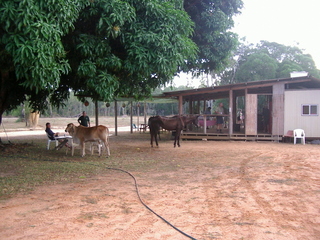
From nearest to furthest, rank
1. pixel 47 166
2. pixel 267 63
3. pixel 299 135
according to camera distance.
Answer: pixel 47 166, pixel 299 135, pixel 267 63

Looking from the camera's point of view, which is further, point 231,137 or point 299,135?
point 231,137

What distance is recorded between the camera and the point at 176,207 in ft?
15.7

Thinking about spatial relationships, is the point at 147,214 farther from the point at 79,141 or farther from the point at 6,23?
the point at 79,141

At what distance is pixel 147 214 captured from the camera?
446 centimetres

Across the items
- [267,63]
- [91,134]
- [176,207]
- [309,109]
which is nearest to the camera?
[176,207]

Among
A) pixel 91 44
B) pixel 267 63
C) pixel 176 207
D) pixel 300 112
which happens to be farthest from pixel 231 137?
pixel 267 63

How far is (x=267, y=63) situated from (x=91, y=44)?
908 inches

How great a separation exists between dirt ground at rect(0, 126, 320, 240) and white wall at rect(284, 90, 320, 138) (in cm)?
803

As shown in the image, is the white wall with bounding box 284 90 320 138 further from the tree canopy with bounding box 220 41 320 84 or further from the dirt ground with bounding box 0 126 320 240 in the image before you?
the tree canopy with bounding box 220 41 320 84

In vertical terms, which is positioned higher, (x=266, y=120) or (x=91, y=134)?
(x=266, y=120)

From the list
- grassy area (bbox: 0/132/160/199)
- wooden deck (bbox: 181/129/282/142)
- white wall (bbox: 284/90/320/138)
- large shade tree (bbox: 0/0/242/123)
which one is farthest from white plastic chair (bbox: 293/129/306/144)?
large shade tree (bbox: 0/0/242/123)

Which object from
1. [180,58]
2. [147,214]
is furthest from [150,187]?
[180,58]

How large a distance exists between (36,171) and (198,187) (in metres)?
4.27

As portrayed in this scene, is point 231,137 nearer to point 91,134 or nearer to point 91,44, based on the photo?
point 91,134
